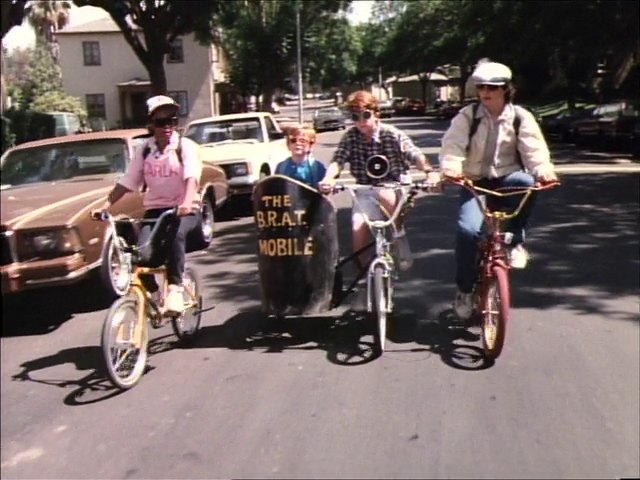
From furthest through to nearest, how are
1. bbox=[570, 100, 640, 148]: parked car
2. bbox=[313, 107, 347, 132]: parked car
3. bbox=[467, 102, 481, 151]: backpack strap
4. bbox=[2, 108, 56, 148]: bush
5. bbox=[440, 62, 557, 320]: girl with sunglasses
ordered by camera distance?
1. bbox=[313, 107, 347, 132]: parked car
2. bbox=[2, 108, 56, 148]: bush
3. bbox=[570, 100, 640, 148]: parked car
4. bbox=[467, 102, 481, 151]: backpack strap
5. bbox=[440, 62, 557, 320]: girl with sunglasses

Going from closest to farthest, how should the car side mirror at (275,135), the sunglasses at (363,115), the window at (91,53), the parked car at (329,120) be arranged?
the sunglasses at (363,115) < the car side mirror at (275,135) < the parked car at (329,120) < the window at (91,53)

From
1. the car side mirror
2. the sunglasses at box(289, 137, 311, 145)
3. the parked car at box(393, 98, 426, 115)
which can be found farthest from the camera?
the parked car at box(393, 98, 426, 115)

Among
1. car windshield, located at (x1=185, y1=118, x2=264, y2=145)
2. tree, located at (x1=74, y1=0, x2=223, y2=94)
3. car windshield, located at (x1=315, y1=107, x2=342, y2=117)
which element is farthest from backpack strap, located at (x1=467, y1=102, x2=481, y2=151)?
car windshield, located at (x1=315, y1=107, x2=342, y2=117)

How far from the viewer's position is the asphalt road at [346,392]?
4.01m

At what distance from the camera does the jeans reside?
5.56 m

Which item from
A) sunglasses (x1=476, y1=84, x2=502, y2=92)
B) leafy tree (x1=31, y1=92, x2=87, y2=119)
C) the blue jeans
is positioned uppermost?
leafy tree (x1=31, y1=92, x2=87, y2=119)

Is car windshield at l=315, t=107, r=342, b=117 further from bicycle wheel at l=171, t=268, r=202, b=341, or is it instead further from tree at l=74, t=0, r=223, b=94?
bicycle wheel at l=171, t=268, r=202, b=341

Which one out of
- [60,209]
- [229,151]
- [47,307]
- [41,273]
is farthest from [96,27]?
[41,273]

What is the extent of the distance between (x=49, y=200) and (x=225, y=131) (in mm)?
7681

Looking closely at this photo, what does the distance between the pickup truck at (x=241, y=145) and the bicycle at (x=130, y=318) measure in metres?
7.56

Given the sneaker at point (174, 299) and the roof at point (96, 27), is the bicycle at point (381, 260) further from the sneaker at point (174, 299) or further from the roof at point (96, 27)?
the roof at point (96, 27)

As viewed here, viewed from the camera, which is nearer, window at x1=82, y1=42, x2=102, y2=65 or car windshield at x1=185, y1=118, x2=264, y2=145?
car windshield at x1=185, y1=118, x2=264, y2=145

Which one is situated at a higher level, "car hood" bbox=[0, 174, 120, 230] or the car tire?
"car hood" bbox=[0, 174, 120, 230]

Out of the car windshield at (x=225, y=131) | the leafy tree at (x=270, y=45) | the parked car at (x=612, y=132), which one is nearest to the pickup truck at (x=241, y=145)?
the car windshield at (x=225, y=131)
